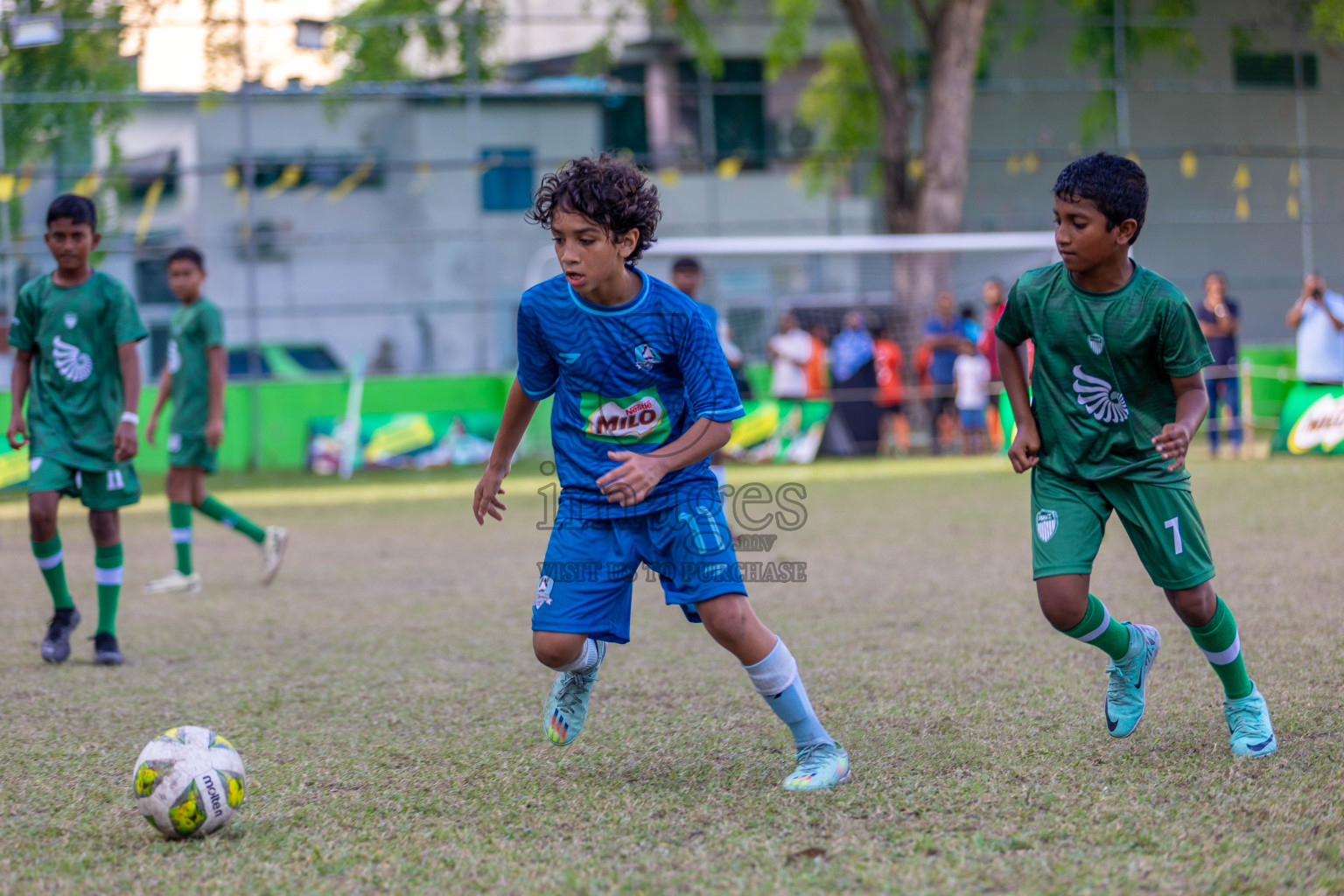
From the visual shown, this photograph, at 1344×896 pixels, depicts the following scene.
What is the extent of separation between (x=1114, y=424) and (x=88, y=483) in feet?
13.9

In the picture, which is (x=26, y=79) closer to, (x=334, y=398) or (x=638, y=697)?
(x=334, y=398)

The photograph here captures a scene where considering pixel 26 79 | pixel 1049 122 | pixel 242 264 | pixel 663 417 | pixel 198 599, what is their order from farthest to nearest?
pixel 1049 122
pixel 242 264
pixel 26 79
pixel 198 599
pixel 663 417

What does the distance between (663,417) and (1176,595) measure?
5.12ft

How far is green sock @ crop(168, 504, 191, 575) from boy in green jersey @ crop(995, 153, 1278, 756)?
5.50m

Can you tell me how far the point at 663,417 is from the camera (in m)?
3.56

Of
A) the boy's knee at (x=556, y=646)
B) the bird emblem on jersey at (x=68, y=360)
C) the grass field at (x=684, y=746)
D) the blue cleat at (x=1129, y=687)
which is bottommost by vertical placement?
the grass field at (x=684, y=746)

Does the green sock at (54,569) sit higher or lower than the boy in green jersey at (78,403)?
lower

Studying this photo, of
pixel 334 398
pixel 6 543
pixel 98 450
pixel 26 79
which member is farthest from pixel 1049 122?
pixel 98 450

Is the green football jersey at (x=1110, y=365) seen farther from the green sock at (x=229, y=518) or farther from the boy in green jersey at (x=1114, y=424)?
the green sock at (x=229, y=518)

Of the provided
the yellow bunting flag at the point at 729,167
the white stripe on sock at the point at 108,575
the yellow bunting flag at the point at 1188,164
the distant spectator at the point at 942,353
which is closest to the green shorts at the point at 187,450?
the white stripe on sock at the point at 108,575

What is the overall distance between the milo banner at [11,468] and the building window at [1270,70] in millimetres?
21127

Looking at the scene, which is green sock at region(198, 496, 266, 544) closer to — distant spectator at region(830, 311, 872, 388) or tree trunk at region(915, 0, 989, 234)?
distant spectator at region(830, 311, 872, 388)

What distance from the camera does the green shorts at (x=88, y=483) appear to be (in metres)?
5.45

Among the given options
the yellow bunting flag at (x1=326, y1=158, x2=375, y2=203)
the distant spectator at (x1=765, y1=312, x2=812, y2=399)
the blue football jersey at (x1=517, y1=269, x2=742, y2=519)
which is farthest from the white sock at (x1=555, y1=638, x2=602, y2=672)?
the yellow bunting flag at (x1=326, y1=158, x2=375, y2=203)
